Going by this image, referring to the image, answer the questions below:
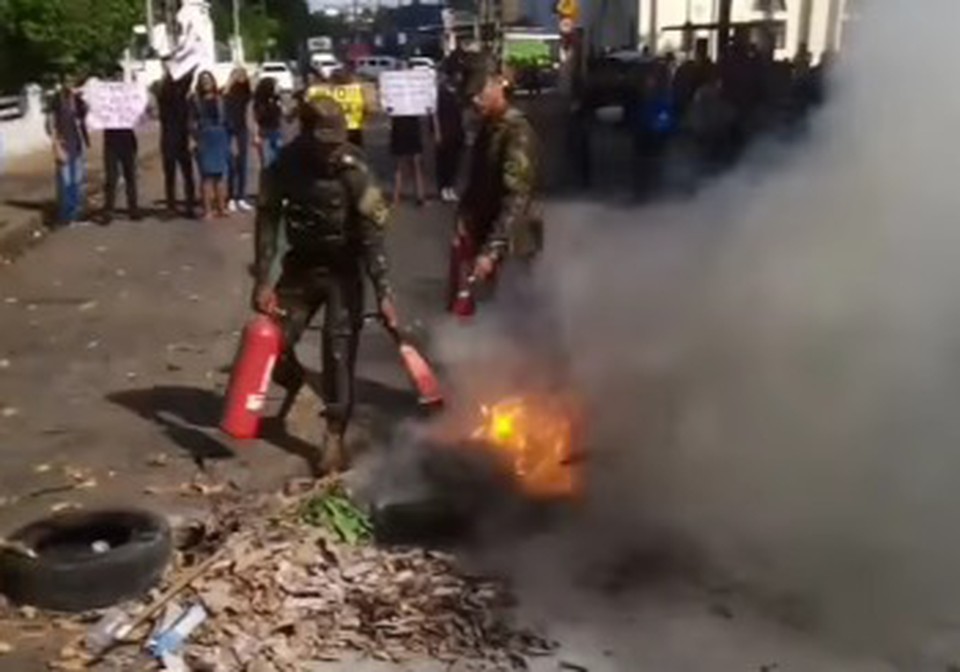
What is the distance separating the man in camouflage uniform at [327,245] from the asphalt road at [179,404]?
22.2 inches

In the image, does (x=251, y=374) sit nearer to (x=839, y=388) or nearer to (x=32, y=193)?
(x=839, y=388)

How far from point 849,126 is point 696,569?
1.90m

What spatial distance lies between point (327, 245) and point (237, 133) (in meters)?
10.5

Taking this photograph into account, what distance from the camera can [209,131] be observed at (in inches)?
614

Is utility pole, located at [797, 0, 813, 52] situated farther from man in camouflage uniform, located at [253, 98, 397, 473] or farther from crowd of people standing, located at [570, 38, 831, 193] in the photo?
man in camouflage uniform, located at [253, 98, 397, 473]

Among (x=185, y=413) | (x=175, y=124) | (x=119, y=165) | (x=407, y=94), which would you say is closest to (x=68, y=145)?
(x=119, y=165)

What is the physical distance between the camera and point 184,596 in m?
5.05

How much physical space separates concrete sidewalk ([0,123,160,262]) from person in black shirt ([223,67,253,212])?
200 cm

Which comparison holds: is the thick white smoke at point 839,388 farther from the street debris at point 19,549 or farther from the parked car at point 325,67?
the parked car at point 325,67

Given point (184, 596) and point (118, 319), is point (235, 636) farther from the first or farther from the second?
point (118, 319)

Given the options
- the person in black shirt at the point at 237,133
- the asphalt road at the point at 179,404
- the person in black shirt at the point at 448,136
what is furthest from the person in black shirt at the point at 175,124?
the person in black shirt at the point at 448,136

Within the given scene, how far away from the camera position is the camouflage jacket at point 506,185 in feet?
Result: 22.4

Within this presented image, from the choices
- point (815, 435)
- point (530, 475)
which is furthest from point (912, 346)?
point (530, 475)

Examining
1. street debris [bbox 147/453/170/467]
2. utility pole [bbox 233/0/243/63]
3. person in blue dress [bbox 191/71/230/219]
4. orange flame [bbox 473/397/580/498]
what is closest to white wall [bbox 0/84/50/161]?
person in blue dress [bbox 191/71/230/219]
